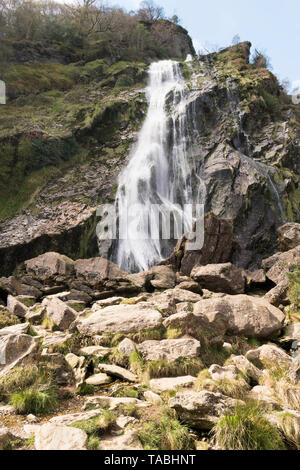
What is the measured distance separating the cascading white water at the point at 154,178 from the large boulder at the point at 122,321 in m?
13.1

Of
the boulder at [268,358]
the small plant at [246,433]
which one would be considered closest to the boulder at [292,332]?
the boulder at [268,358]

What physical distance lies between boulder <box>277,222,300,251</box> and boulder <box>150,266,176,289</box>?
6.33 meters

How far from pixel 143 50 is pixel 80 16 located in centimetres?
1171

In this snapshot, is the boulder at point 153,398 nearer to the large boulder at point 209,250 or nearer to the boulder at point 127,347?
the boulder at point 127,347

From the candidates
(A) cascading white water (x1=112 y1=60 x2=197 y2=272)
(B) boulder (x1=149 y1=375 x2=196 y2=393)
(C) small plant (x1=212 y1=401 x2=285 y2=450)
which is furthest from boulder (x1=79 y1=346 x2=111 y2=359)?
(A) cascading white water (x1=112 y1=60 x2=197 y2=272)

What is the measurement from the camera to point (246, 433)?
4.54 m

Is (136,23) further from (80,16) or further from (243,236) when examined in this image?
(243,236)

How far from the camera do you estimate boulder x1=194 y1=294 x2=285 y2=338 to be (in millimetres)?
10094

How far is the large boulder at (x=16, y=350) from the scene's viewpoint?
21.7 feet

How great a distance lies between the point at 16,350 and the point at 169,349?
322 centimetres

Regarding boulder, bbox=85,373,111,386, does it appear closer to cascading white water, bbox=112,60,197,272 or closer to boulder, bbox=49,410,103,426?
boulder, bbox=49,410,103,426

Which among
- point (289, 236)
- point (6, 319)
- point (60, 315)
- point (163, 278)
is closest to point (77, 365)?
point (60, 315)

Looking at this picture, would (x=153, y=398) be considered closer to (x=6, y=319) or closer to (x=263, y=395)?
(x=263, y=395)
